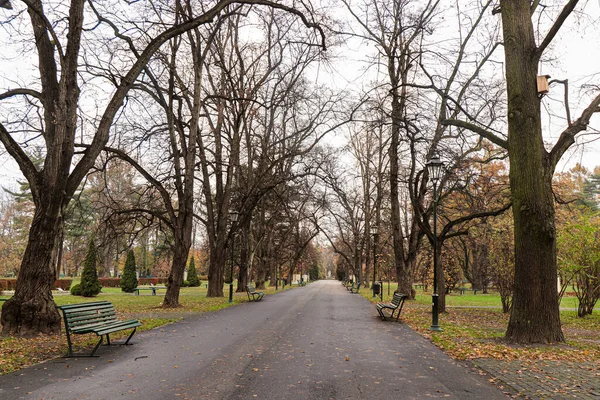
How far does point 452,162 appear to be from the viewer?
15.3 metres

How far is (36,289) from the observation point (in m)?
9.62

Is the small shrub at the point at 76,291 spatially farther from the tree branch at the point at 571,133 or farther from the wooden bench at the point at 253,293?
the tree branch at the point at 571,133

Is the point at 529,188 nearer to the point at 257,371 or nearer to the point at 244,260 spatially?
the point at 257,371

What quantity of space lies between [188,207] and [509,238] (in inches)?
492

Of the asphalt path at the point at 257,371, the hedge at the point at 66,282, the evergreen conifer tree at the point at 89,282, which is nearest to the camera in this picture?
the asphalt path at the point at 257,371

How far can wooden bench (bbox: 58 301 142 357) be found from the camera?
7.27 metres

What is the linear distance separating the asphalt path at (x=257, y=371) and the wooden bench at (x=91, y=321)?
0.40 meters

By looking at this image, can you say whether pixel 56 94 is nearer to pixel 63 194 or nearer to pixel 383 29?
pixel 63 194

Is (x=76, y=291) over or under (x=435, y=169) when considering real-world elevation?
under

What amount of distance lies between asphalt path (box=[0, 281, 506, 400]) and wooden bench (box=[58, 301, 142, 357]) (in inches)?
15.9

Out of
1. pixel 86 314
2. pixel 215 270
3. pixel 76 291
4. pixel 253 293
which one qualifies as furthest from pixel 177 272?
pixel 76 291

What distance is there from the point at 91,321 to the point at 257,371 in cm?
342

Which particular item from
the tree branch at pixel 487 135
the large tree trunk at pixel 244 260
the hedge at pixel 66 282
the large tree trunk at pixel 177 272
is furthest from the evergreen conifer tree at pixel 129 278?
the tree branch at pixel 487 135

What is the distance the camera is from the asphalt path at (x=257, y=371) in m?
5.36
